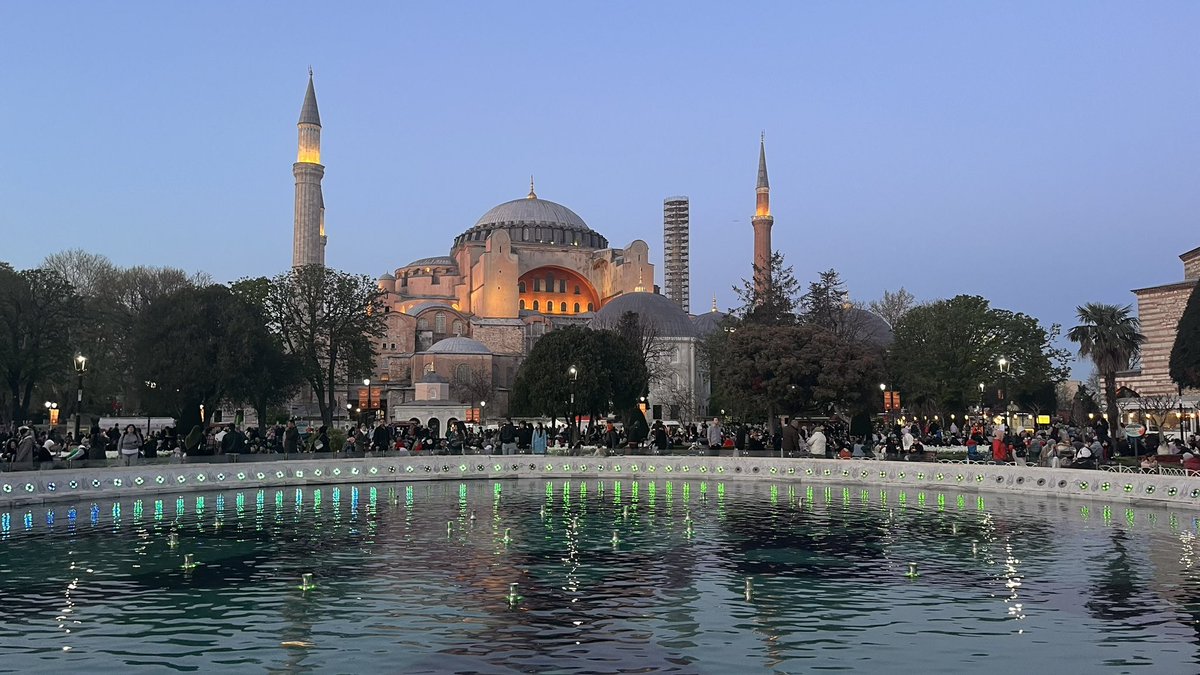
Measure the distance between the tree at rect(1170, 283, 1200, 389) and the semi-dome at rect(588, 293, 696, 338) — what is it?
1568 inches

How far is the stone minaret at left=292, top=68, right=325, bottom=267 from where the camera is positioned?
225 ft

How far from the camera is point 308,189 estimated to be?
68938 millimetres

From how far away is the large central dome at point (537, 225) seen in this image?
93188 millimetres

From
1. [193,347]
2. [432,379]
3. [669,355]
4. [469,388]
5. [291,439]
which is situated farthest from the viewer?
[469,388]

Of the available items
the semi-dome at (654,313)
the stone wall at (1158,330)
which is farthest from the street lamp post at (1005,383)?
the semi-dome at (654,313)

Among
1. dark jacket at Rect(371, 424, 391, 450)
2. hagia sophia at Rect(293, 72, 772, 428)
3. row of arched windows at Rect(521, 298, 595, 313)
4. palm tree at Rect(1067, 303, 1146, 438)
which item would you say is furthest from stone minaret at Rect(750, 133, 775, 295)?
dark jacket at Rect(371, 424, 391, 450)

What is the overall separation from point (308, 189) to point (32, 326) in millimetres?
29484

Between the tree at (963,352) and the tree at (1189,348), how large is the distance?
1259 centimetres

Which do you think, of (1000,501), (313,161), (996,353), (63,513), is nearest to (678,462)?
(1000,501)

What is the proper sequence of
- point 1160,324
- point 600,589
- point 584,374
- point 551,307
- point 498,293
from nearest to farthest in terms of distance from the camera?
1. point 600,589
2. point 584,374
3. point 1160,324
4. point 498,293
5. point 551,307

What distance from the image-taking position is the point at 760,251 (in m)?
75.6

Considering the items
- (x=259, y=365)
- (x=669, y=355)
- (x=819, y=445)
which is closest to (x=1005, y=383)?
(x=819, y=445)

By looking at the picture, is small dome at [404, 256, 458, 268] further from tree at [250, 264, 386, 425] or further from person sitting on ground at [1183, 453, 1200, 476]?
person sitting on ground at [1183, 453, 1200, 476]

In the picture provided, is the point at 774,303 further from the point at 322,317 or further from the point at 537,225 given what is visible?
the point at 537,225
